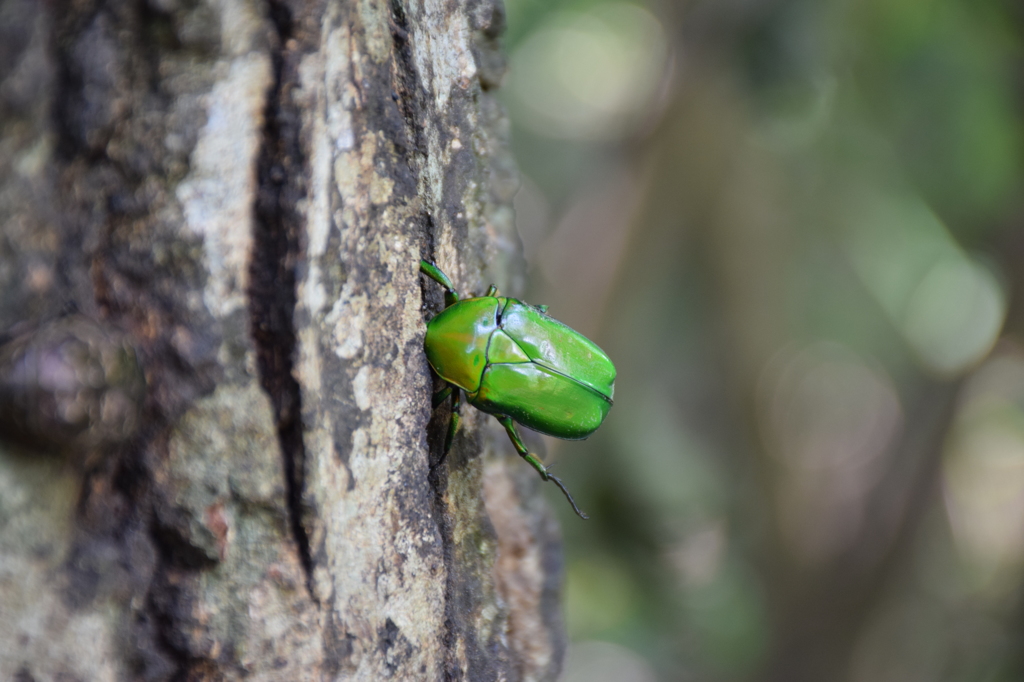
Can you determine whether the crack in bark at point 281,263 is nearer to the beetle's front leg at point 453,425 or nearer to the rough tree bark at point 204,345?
the rough tree bark at point 204,345

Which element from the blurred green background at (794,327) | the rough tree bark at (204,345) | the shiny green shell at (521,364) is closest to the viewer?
the rough tree bark at (204,345)

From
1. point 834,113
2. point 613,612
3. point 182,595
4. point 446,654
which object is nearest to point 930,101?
point 834,113

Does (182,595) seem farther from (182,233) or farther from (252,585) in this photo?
(182,233)

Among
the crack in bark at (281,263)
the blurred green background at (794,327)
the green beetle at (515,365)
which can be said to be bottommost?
the blurred green background at (794,327)

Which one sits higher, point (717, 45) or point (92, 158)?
point (92, 158)

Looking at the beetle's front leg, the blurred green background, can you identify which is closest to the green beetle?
the beetle's front leg

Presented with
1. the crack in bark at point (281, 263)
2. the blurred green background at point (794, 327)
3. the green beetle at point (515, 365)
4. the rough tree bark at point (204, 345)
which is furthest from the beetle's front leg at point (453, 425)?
the blurred green background at point (794, 327)
